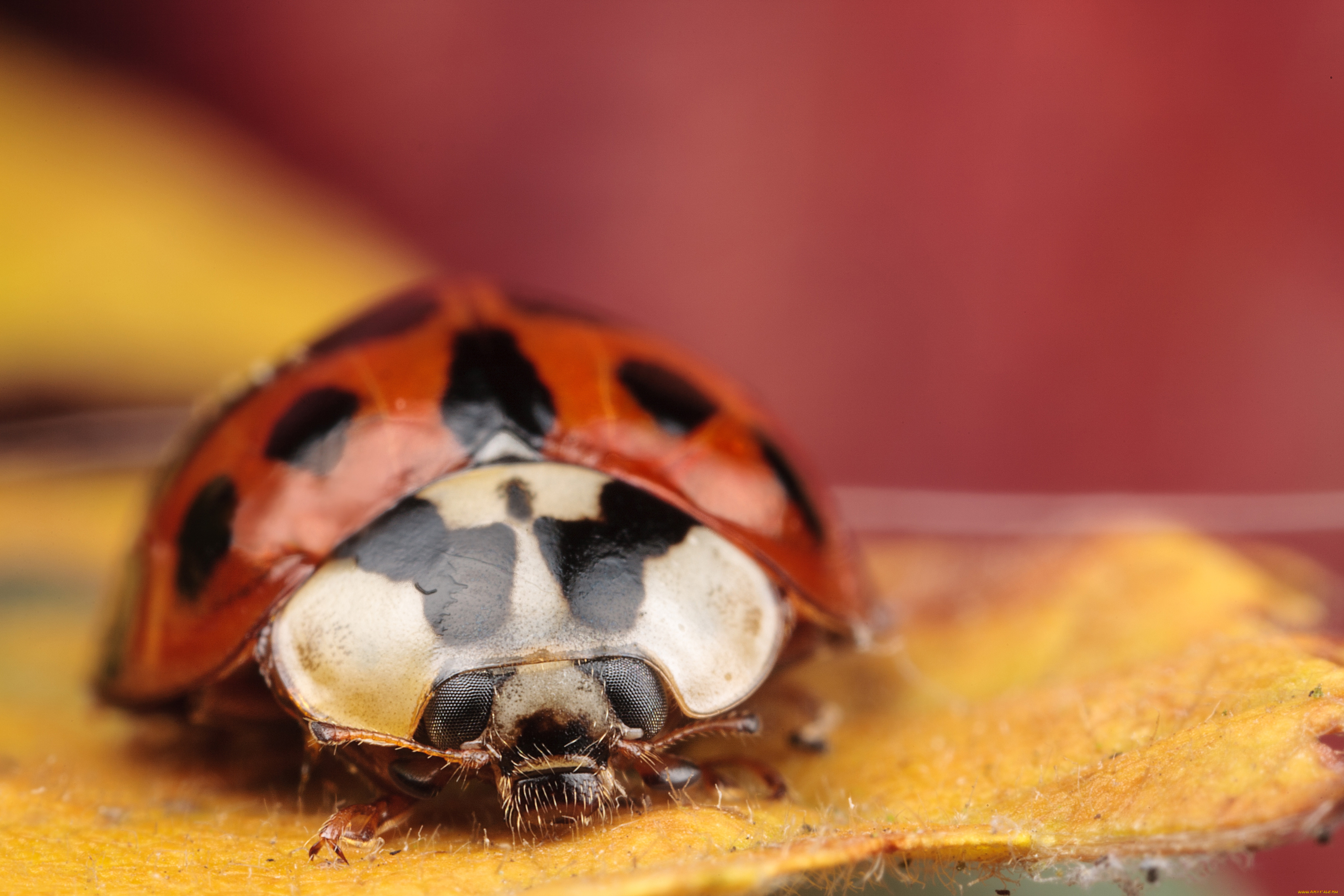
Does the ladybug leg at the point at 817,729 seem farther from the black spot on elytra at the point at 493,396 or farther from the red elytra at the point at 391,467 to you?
the black spot on elytra at the point at 493,396

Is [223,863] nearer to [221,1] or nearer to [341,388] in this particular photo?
[341,388]

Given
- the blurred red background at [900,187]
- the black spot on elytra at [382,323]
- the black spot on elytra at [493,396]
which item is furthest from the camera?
the blurred red background at [900,187]

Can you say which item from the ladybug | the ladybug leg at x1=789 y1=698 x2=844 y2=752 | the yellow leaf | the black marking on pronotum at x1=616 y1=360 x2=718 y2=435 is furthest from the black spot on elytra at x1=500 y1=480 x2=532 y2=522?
the yellow leaf

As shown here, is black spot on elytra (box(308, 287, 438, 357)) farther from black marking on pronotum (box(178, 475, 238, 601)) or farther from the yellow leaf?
the yellow leaf

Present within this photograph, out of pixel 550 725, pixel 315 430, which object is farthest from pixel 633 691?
pixel 315 430

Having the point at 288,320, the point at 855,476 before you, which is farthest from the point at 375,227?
the point at 855,476

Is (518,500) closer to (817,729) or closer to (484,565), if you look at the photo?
(484,565)

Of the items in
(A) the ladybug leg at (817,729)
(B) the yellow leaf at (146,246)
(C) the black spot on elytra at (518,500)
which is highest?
(B) the yellow leaf at (146,246)

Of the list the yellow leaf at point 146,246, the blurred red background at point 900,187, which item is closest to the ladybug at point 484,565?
the yellow leaf at point 146,246
